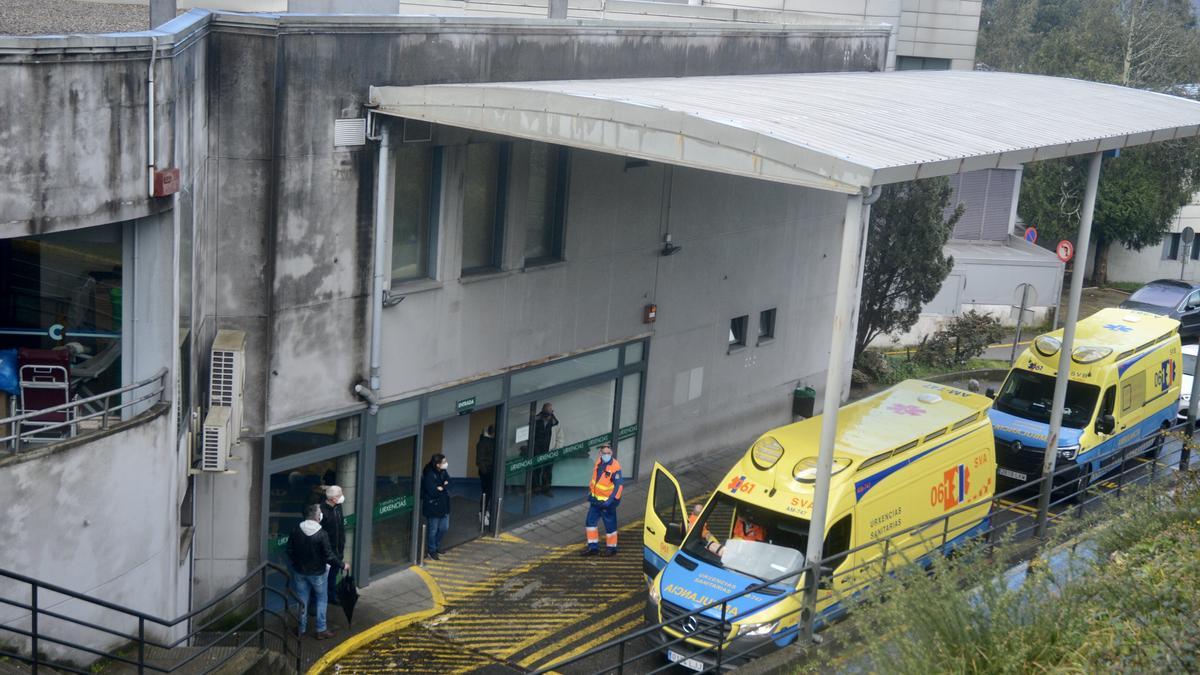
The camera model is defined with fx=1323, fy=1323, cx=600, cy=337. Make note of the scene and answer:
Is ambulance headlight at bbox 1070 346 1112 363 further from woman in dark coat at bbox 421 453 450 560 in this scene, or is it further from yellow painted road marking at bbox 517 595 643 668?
woman in dark coat at bbox 421 453 450 560

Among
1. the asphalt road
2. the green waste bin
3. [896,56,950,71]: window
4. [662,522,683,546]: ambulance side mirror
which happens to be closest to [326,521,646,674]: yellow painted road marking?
the asphalt road

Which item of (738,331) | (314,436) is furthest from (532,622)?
(738,331)

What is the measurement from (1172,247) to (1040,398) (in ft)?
87.6

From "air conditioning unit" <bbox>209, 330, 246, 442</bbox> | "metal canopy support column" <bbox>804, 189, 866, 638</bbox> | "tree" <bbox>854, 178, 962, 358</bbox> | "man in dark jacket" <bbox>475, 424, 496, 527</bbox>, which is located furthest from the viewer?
"tree" <bbox>854, 178, 962, 358</bbox>

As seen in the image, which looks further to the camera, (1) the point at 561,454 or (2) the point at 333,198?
(1) the point at 561,454

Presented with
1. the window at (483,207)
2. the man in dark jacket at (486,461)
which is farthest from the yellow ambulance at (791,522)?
the window at (483,207)

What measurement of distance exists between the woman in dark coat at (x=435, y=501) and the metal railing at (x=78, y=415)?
14.9ft

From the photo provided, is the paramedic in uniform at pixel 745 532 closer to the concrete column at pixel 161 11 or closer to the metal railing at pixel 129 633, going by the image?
the metal railing at pixel 129 633

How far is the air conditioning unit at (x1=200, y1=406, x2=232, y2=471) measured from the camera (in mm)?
13109

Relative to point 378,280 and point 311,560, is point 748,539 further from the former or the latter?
point 378,280

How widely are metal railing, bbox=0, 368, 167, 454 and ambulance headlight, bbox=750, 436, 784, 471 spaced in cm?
617

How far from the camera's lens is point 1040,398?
67.2ft

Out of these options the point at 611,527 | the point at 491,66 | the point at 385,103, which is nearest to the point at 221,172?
the point at 385,103

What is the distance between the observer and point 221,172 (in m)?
13.5
